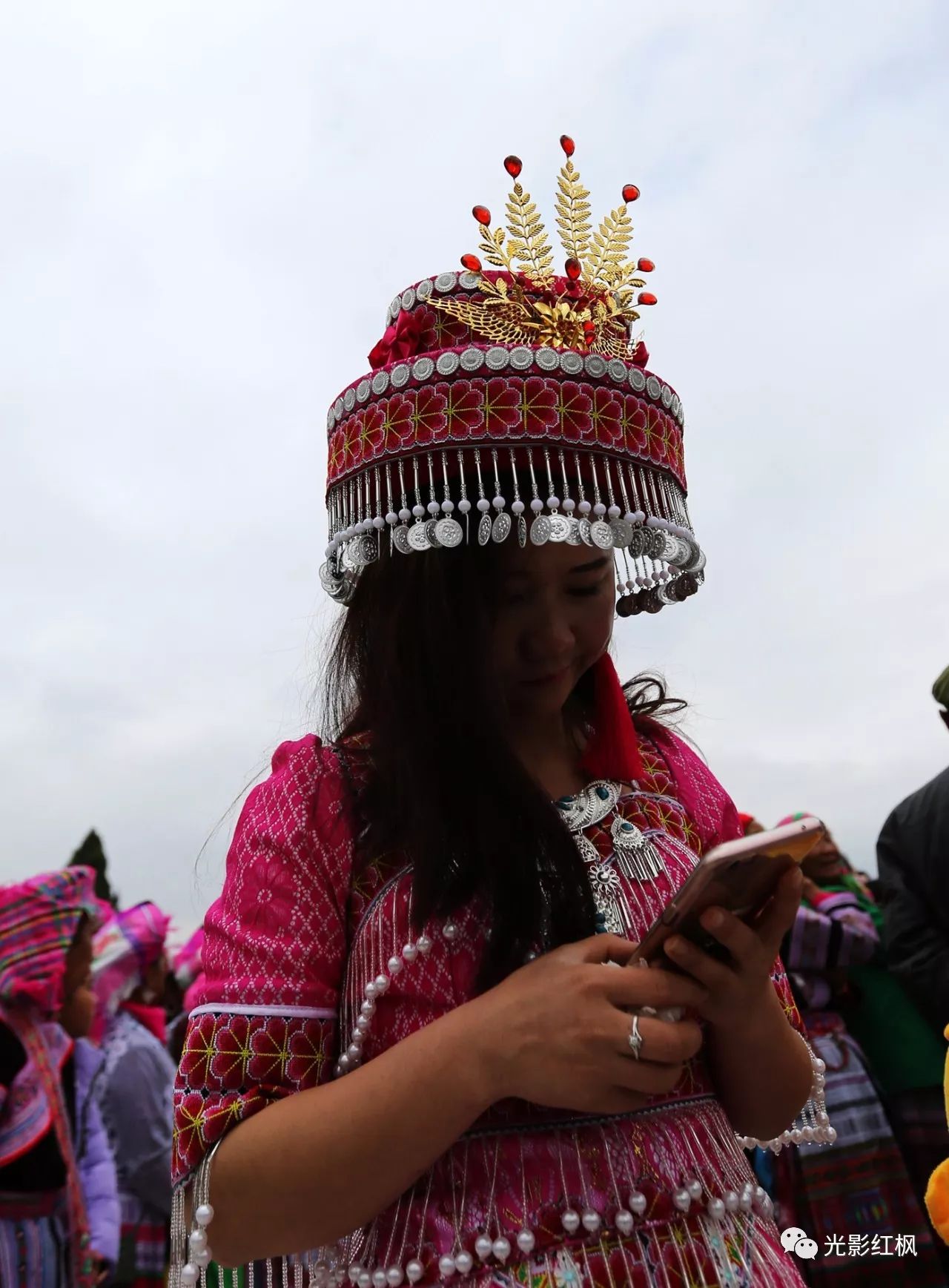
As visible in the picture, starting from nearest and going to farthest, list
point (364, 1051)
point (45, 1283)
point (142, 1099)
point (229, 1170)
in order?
point (229, 1170), point (364, 1051), point (45, 1283), point (142, 1099)

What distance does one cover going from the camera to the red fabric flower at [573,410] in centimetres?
125

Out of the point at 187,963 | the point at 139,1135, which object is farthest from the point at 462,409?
the point at 187,963

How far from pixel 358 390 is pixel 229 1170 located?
0.89 m

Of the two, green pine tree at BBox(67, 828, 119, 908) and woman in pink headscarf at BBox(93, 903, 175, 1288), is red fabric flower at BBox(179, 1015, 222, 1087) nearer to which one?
woman in pink headscarf at BBox(93, 903, 175, 1288)

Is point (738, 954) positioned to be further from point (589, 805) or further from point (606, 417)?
point (606, 417)

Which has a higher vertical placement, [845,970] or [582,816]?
[845,970]

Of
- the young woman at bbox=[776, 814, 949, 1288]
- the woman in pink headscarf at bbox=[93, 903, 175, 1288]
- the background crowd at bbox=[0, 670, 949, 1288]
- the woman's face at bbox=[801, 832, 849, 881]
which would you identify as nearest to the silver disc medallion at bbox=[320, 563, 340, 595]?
the background crowd at bbox=[0, 670, 949, 1288]

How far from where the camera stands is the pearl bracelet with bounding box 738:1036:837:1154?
1305mm

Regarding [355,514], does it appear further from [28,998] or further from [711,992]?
[28,998]

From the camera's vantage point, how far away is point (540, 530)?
120 centimetres

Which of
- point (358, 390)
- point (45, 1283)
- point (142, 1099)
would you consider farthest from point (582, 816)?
point (142, 1099)

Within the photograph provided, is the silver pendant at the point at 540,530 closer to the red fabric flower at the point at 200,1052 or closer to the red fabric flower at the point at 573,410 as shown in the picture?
the red fabric flower at the point at 573,410

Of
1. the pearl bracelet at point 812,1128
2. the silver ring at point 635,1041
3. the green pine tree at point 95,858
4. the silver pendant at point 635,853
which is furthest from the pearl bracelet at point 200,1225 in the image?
the green pine tree at point 95,858

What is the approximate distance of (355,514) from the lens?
4.37ft
